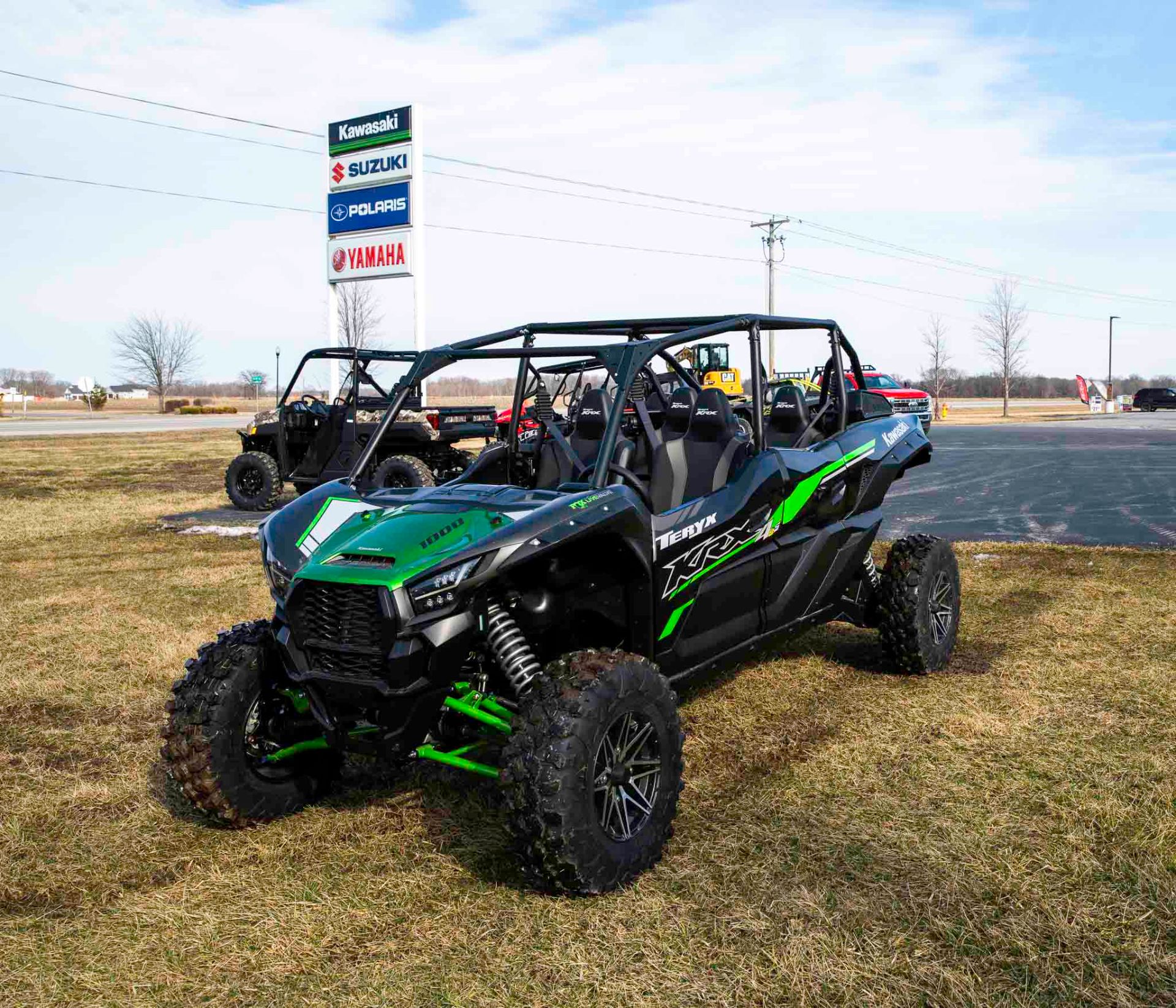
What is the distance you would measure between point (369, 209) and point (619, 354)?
61.3 feet

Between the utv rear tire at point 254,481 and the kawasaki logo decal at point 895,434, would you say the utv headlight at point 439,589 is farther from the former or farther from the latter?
the utv rear tire at point 254,481

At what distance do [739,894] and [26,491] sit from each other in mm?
16232

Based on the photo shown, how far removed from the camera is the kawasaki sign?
69.6 ft

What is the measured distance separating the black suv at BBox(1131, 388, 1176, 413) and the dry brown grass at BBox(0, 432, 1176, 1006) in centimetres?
5813

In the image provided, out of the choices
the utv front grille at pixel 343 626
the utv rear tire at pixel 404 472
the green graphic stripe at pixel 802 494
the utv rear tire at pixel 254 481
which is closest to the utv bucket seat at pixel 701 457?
the green graphic stripe at pixel 802 494

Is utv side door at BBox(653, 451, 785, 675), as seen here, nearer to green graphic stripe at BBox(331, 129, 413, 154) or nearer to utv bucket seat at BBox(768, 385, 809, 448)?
utv bucket seat at BBox(768, 385, 809, 448)

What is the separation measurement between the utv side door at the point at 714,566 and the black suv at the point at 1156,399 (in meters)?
59.7

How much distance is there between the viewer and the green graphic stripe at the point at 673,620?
4.32m

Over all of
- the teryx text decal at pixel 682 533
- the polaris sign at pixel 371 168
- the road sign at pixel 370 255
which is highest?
the polaris sign at pixel 371 168

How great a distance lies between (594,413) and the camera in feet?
17.6

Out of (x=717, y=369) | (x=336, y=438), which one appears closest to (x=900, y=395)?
(x=717, y=369)

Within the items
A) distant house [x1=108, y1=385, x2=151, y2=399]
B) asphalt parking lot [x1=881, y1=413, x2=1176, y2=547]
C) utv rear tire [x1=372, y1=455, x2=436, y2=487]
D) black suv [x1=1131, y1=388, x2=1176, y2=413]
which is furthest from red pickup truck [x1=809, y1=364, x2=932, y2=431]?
distant house [x1=108, y1=385, x2=151, y2=399]

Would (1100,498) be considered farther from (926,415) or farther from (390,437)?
(926,415)

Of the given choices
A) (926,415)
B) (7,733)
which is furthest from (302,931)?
(926,415)
